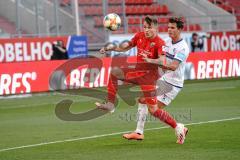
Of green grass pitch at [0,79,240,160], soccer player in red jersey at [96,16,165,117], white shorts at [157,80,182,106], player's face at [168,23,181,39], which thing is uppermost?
player's face at [168,23,181,39]

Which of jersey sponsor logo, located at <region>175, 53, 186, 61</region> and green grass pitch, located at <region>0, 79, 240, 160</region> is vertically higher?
jersey sponsor logo, located at <region>175, 53, 186, 61</region>

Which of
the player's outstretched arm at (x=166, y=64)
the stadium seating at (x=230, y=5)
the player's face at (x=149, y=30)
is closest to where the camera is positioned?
the player's outstretched arm at (x=166, y=64)

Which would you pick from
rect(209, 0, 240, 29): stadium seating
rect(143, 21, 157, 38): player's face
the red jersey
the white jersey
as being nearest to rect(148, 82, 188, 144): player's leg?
the white jersey

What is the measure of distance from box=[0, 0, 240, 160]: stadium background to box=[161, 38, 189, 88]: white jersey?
3.51 ft

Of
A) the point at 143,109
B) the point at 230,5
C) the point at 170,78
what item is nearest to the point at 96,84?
the point at 170,78

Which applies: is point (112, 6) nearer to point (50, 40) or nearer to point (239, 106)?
point (50, 40)

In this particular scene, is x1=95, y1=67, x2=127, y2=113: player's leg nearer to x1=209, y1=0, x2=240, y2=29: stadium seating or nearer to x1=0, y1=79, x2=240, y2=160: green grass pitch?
A: x1=0, y1=79, x2=240, y2=160: green grass pitch

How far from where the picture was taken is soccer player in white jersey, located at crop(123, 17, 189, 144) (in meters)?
12.6

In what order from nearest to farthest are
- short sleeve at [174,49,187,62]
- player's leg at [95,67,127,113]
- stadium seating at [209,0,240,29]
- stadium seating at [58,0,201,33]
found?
short sleeve at [174,49,187,62] < player's leg at [95,67,127,113] < stadium seating at [58,0,201,33] < stadium seating at [209,0,240,29]

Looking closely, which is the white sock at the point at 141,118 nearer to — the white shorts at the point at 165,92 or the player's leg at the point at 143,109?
the player's leg at the point at 143,109

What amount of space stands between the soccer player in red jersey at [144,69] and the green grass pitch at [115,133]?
2.49 feet

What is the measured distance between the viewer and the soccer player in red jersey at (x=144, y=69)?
12.8 metres

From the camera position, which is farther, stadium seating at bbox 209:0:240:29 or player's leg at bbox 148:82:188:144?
stadium seating at bbox 209:0:240:29

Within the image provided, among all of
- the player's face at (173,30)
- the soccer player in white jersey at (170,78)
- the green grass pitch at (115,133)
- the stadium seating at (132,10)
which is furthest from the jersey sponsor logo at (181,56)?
the stadium seating at (132,10)
